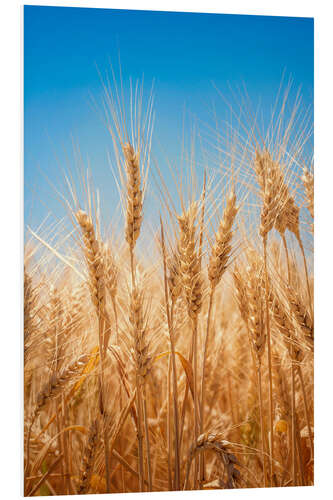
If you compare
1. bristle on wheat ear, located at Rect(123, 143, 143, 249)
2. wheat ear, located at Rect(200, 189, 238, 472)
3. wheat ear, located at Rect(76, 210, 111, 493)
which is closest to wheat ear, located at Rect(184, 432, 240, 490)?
wheat ear, located at Rect(200, 189, 238, 472)

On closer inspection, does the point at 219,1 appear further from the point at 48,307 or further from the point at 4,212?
the point at 48,307

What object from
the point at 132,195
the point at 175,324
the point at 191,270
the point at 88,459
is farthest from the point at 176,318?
the point at 88,459

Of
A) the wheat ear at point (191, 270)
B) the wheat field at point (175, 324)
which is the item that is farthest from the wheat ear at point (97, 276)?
the wheat ear at point (191, 270)

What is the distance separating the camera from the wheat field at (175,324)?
2.50 metres

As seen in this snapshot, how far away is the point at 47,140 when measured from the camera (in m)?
2.59

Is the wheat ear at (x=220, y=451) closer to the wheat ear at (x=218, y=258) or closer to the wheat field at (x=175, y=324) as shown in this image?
the wheat field at (x=175, y=324)

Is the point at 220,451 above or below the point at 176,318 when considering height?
below

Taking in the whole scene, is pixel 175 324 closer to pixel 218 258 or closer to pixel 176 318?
pixel 176 318

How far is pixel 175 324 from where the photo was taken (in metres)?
2.59

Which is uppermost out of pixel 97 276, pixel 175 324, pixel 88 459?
pixel 97 276

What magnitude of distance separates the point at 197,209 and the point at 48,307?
73cm

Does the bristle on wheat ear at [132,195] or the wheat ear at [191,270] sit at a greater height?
the bristle on wheat ear at [132,195]

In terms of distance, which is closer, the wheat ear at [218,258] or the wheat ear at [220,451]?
the wheat ear at [220,451]

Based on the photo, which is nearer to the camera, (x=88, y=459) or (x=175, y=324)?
(x=88, y=459)
